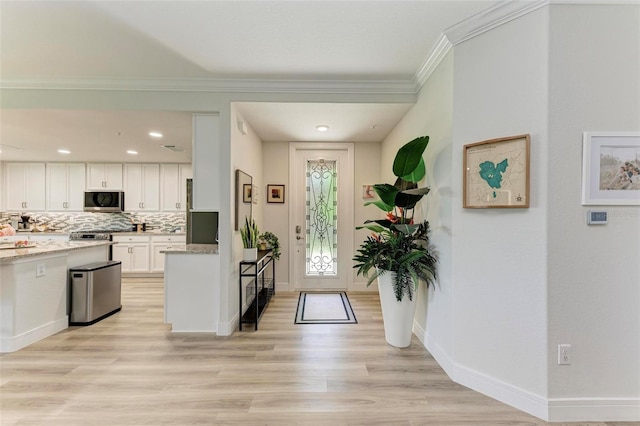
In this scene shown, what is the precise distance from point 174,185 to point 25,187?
2.99m

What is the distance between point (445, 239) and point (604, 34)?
1.61 m

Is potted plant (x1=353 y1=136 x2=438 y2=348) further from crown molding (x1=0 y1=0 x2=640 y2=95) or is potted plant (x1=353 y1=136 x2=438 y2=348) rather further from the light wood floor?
crown molding (x1=0 y1=0 x2=640 y2=95)

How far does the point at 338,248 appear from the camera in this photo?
473 cm

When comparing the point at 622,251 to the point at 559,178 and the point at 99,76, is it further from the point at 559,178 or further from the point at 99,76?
the point at 99,76

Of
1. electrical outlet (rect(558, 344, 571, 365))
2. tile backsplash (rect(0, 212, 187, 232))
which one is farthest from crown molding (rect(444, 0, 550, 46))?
tile backsplash (rect(0, 212, 187, 232))

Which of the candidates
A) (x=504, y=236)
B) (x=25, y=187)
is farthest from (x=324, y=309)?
(x=25, y=187)

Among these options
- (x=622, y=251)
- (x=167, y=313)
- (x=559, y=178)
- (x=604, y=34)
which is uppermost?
(x=604, y=34)

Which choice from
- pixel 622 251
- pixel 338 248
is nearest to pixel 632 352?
pixel 622 251

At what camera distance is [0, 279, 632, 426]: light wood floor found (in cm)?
180

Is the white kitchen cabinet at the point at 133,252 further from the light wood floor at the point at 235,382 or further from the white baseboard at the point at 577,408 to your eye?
the white baseboard at the point at 577,408

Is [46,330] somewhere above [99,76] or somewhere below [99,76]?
below

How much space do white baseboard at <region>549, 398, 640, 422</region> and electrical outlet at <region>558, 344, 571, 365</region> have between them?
0.76 ft

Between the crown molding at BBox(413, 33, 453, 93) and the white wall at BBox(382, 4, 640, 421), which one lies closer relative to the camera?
the white wall at BBox(382, 4, 640, 421)

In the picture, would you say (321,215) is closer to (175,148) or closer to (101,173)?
(175,148)
